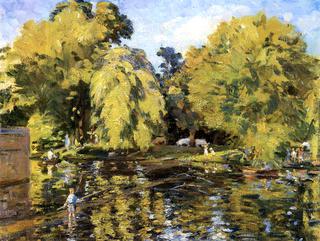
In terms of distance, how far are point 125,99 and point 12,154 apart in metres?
16.0

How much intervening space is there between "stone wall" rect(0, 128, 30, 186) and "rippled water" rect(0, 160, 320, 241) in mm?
1383

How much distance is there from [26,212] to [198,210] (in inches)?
217

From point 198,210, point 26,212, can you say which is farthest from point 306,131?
point 26,212

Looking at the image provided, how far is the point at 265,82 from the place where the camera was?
100 feet

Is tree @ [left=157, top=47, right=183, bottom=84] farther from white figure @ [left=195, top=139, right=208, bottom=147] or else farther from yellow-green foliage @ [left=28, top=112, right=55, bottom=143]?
yellow-green foliage @ [left=28, top=112, right=55, bottom=143]

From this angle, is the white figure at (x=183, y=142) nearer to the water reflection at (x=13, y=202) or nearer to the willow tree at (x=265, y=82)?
the willow tree at (x=265, y=82)

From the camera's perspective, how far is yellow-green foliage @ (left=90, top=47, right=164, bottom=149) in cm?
3169

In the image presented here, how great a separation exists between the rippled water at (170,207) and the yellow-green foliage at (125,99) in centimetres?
273

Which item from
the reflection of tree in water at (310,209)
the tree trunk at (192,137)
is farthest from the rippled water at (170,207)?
the tree trunk at (192,137)

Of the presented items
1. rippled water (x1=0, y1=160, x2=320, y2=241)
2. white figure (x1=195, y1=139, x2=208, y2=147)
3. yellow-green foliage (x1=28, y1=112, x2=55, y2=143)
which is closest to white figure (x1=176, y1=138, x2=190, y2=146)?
white figure (x1=195, y1=139, x2=208, y2=147)

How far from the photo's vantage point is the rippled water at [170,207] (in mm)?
15125

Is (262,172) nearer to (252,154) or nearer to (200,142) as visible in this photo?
(252,154)

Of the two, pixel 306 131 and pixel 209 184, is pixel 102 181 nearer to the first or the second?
pixel 209 184

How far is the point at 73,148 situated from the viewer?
3738 centimetres
